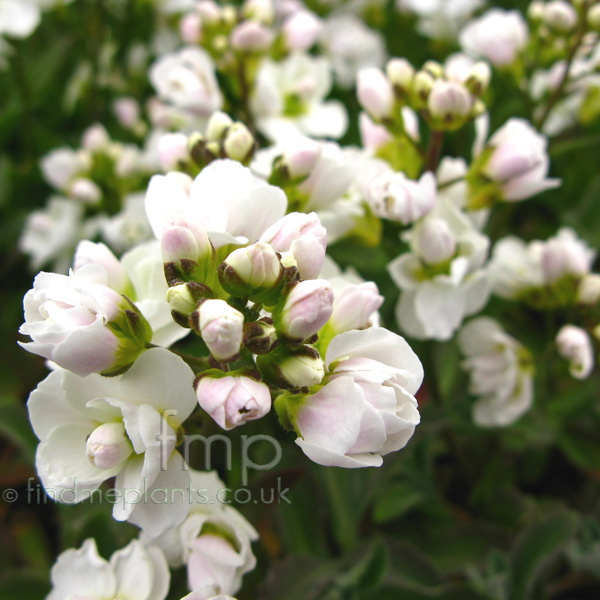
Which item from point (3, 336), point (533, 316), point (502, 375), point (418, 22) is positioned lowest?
point (3, 336)

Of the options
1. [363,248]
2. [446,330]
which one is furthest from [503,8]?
[446,330]

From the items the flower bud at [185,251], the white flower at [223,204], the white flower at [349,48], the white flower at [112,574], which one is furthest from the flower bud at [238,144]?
the white flower at [349,48]

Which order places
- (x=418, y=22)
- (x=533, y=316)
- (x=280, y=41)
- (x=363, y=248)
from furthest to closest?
(x=418, y=22) → (x=533, y=316) → (x=280, y=41) → (x=363, y=248)

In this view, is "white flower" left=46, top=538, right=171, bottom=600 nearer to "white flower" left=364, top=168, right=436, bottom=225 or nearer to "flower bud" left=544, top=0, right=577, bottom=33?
"white flower" left=364, top=168, right=436, bottom=225

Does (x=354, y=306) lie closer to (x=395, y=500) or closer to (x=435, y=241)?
(x=435, y=241)

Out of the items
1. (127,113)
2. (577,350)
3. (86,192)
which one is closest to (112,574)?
(577,350)

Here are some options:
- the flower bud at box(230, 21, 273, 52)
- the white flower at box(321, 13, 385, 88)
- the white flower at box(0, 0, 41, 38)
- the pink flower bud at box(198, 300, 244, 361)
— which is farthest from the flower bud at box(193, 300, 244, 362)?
the white flower at box(321, 13, 385, 88)

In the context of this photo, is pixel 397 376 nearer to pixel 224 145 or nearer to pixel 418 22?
pixel 224 145
